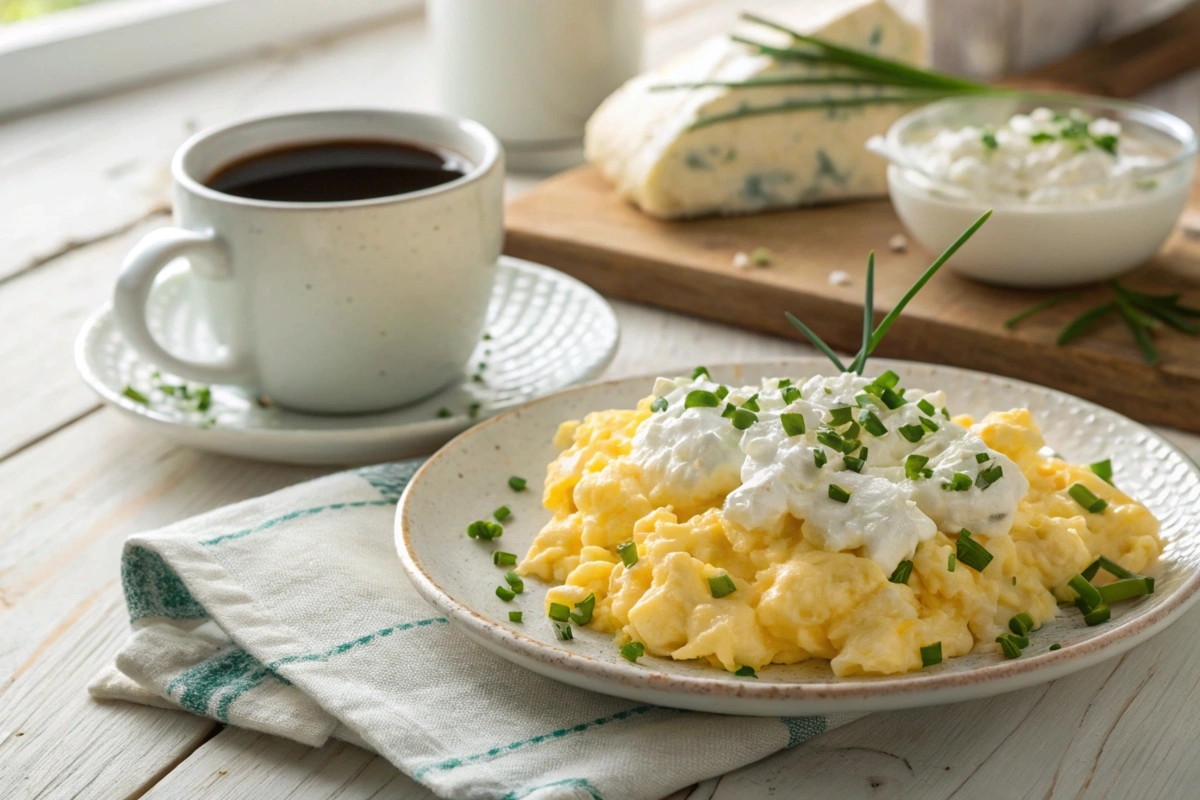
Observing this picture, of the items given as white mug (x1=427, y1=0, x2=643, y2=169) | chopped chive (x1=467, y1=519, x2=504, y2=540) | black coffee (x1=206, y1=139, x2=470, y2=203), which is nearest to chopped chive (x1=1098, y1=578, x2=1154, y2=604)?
chopped chive (x1=467, y1=519, x2=504, y2=540)

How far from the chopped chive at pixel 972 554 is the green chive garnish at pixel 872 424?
0.13 m

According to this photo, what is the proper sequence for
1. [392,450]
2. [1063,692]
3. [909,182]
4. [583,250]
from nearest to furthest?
[1063,692] → [392,450] → [909,182] → [583,250]

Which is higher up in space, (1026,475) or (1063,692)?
(1026,475)

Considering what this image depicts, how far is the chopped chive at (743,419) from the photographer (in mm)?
1279

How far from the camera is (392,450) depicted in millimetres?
1682

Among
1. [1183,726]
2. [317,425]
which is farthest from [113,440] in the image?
[1183,726]

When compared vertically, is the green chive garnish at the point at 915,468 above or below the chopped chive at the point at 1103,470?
above

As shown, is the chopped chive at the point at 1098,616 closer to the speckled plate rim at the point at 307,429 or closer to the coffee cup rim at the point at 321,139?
the speckled plate rim at the point at 307,429

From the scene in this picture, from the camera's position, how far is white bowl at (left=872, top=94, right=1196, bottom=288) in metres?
2.00

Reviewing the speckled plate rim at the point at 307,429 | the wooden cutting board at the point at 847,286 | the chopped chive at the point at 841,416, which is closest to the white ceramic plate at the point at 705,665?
the speckled plate rim at the point at 307,429

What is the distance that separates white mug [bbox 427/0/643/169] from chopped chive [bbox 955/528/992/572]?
5.78 ft

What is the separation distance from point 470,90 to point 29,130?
1.09 m

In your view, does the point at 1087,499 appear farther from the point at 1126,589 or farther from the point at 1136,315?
the point at 1136,315

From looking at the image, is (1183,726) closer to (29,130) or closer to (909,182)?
(909,182)
